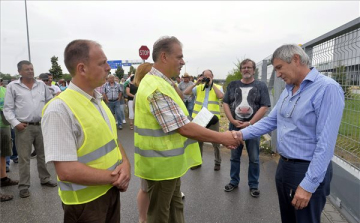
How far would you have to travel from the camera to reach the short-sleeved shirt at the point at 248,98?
12.6 ft

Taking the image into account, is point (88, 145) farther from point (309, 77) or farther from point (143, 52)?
point (143, 52)

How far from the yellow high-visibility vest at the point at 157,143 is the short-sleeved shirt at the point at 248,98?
1.93 m

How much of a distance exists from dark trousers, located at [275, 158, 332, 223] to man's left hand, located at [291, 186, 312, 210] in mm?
96

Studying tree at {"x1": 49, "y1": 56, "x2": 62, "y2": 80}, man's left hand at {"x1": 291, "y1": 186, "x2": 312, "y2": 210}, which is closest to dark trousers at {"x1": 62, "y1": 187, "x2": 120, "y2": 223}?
man's left hand at {"x1": 291, "y1": 186, "x2": 312, "y2": 210}

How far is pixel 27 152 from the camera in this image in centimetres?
397

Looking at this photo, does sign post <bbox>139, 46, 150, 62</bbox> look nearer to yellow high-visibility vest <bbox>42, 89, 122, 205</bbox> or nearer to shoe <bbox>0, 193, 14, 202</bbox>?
shoe <bbox>0, 193, 14, 202</bbox>

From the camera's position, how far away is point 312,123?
181 cm

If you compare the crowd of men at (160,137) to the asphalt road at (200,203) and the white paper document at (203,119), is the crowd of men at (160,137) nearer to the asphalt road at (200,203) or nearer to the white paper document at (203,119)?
the white paper document at (203,119)

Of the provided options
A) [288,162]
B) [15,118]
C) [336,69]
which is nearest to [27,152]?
[15,118]

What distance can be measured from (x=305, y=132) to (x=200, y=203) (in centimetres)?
222

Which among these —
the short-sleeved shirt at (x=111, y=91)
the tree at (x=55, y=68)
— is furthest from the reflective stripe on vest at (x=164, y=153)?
the tree at (x=55, y=68)

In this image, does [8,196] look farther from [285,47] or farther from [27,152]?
[285,47]

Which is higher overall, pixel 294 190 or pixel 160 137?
pixel 160 137

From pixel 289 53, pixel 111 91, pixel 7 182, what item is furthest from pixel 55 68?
pixel 289 53
